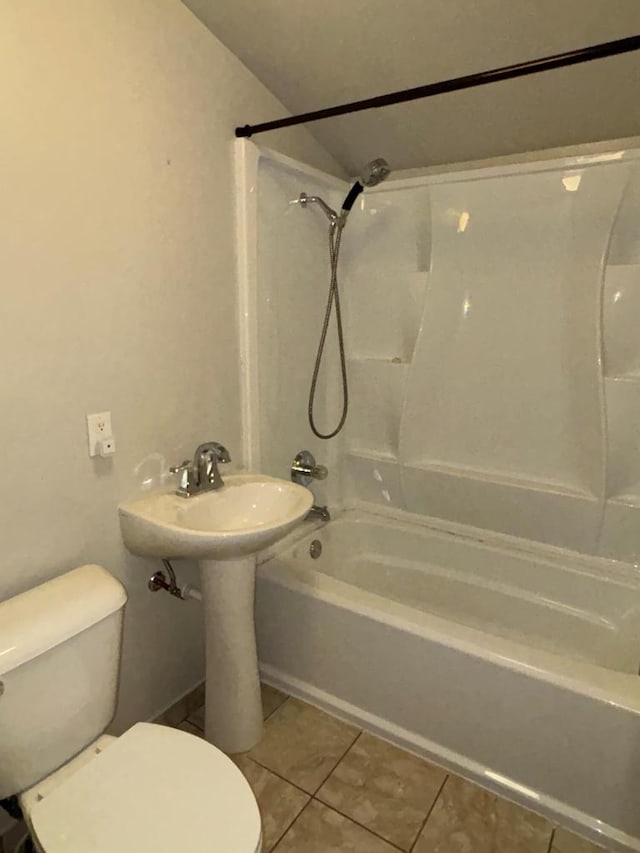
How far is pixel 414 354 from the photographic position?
86.5 inches

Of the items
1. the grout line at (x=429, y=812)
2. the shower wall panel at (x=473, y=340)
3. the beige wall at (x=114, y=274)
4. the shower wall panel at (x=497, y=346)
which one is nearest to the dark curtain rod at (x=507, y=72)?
the beige wall at (x=114, y=274)

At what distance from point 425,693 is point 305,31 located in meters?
1.91

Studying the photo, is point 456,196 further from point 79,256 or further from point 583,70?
point 79,256

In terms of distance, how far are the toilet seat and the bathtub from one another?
66 cm

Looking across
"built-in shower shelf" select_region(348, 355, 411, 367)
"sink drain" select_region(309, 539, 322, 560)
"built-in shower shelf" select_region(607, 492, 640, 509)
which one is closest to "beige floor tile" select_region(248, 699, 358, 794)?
"sink drain" select_region(309, 539, 322, 560)

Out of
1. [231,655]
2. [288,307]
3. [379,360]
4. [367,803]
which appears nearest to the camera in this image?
[367,803]

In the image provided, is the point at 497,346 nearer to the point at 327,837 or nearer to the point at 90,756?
the point at 327,837

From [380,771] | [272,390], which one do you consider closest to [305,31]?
[272,390]

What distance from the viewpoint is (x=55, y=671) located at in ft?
3.76

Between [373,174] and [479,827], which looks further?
[373,174]

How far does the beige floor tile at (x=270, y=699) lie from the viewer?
1.82m

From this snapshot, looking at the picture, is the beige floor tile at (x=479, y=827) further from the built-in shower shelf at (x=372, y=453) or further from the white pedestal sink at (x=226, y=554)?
the built-in shower shelf at (x=372, y=453)

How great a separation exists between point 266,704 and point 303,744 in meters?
0.20

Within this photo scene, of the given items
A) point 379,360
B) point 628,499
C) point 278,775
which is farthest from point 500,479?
point 278,775
